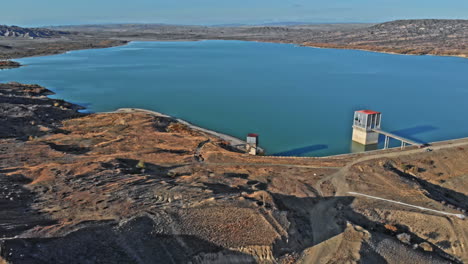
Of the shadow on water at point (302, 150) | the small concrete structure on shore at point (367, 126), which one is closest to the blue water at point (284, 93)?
the shadow on water at point (302, 150)

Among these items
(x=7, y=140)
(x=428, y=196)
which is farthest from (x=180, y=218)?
(x=7, y=140)

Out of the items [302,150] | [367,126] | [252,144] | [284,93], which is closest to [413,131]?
[367,126]

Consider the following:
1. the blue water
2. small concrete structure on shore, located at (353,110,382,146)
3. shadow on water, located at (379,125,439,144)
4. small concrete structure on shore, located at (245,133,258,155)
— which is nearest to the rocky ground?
small concrete structure on shore, located at (245,133,258,155)

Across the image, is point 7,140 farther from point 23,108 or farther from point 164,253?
Result: point 164,253

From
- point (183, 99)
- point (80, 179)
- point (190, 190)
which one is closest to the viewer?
point (190, 190)

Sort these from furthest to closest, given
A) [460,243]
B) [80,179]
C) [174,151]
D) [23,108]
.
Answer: [23,108]
[174,151]
[80,179]
[460,243]

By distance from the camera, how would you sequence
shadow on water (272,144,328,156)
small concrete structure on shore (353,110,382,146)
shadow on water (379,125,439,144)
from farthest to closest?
shadow on water (379,125,439,144) < small concrete structure on shore (353,110,382,146) < shadow on water (272,144,328,156)

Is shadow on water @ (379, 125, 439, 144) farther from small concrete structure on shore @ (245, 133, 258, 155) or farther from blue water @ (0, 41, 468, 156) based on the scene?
small concrete structure on shore @ (245, 133, 258, 155)
